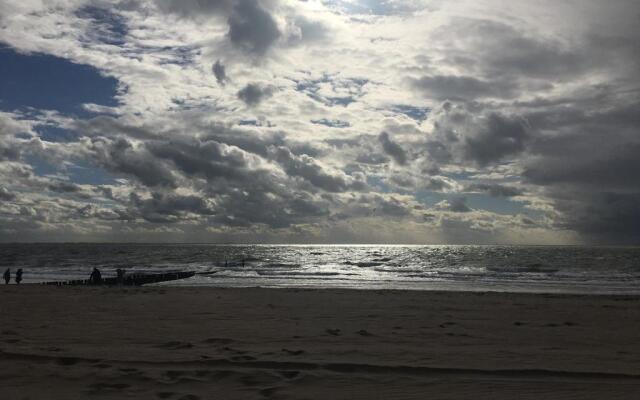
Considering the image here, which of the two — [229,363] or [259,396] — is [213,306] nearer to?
[229,363]

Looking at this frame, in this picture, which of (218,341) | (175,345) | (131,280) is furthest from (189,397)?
(131,280)

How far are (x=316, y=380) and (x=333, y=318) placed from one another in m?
6.30

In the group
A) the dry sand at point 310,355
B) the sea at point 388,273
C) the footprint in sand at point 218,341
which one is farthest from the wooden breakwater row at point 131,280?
the footprint in sand at point 218,341

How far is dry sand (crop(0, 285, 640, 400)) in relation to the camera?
233 inches

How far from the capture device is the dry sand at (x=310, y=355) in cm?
593

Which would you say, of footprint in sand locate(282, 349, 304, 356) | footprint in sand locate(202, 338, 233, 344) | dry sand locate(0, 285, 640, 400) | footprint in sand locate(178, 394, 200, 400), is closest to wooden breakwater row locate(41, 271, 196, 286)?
dry sand locate(0, 285, 640, 400)

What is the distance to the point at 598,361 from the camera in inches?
305

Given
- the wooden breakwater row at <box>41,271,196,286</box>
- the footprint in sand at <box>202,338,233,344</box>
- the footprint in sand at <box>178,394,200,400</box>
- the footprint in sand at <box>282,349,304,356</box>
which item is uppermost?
the footprint in sand at <box>282,349,304,356</box>

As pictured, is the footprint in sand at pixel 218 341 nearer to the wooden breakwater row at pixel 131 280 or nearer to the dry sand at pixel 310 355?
the dry sand at pixel 310 355

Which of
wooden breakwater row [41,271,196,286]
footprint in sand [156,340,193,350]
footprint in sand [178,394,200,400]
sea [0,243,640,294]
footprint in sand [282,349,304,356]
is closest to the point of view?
footprint in sand [178,394,200,400]

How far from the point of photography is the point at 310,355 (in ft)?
25.4

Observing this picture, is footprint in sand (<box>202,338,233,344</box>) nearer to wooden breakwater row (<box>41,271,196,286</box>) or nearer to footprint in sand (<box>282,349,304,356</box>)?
footprint in sand (<box>282,349,304,356</box>)

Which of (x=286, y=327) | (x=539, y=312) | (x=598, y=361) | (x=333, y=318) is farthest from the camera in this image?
(x=539, y=312)

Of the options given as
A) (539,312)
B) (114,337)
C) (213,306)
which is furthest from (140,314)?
(539,312)
